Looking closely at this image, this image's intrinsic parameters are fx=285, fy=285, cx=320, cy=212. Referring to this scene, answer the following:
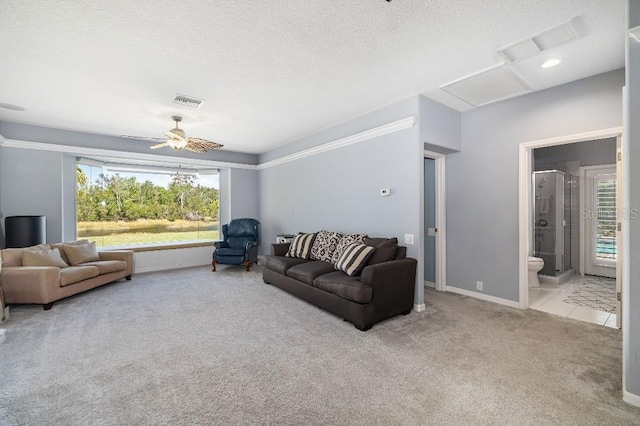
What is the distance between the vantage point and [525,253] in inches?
141

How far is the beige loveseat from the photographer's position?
11.7 ft

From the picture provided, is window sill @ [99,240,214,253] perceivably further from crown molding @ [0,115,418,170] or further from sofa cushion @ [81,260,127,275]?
crown molding @ [0,115,418,170]

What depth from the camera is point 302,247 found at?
4625mm

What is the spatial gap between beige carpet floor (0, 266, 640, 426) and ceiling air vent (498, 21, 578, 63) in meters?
2.68

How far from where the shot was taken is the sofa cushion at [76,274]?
12.5 ft

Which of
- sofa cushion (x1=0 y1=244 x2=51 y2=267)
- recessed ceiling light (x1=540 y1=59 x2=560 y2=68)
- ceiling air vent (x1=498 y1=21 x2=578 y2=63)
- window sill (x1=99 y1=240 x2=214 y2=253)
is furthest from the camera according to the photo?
window sill (x1=99 y1=240 x2=214 y2=253)

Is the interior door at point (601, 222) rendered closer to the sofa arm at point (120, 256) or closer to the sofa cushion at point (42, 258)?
the sofa arm at point (120, 256)

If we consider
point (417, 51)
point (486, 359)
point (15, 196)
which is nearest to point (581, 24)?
point (417, 51)

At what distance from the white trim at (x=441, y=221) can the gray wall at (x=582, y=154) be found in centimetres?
259

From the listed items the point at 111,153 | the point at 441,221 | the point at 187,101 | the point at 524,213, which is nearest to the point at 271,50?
the point at 187,101

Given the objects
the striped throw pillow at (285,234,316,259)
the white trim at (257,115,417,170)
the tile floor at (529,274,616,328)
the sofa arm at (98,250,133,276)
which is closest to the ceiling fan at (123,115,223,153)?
the white trim at (257,115,417,170)

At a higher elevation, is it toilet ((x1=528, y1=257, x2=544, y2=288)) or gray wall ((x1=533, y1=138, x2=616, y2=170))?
gray wall ((x1=533, y1=138, x2=616, y2=170))

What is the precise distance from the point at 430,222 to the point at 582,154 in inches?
126

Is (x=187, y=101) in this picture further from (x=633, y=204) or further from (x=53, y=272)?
(x=633, y=204)
